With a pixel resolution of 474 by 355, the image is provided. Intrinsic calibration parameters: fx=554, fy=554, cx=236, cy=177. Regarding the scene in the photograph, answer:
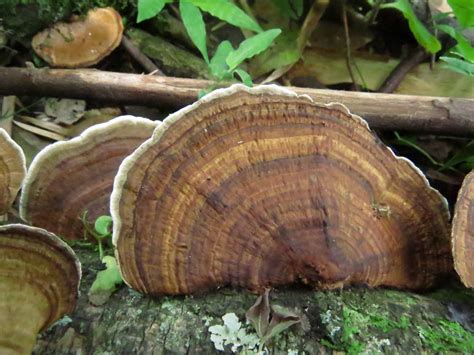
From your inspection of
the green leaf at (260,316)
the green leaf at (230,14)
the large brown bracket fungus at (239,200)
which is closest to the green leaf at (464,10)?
the green leaf at (230,14)

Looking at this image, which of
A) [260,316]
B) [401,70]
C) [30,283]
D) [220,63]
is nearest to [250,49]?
[220,63]

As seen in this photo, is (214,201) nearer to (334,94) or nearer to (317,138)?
(317,138)

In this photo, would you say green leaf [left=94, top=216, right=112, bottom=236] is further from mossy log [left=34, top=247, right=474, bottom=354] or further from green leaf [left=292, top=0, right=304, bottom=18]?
green leaf [left=292, top=0, right=304, bottom=18]

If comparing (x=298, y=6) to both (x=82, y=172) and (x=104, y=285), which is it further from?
(x=104, y=285)

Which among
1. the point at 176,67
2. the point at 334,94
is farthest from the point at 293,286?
the point at 176,67

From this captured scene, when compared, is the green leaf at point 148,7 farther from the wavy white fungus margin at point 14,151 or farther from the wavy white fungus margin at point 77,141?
the wavy white fungus margin at point 14,151

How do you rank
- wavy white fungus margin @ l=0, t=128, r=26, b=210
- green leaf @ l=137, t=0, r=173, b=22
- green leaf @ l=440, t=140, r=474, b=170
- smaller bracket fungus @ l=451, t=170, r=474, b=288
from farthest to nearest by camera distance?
green leaf @ l=440, t=140, r=474, b=170, green leaf @ l=137, t=0, r=173, b=22, wavy white fungus margin @ l=0, t=128, r=26, b=210, smaller bracket fungus @ l=451, t=170, r=474, b=288

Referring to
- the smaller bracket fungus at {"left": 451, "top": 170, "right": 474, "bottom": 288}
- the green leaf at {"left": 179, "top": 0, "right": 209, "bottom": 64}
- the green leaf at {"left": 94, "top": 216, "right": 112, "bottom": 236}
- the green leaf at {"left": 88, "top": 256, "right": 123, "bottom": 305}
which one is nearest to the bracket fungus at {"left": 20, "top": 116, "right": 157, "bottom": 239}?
the green leaf at {"left": 94, "top": 216, "right": 112, "bottom": 236}
